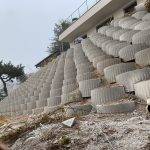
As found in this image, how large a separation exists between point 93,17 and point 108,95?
23.9m

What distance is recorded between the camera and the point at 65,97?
13.1 m

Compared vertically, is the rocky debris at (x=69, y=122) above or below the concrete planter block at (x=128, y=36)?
below

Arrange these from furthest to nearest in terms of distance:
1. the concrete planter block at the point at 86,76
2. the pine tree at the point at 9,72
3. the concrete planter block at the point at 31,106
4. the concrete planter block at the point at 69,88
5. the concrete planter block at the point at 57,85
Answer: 1. the pine tree at the point at 9,72
2. the concrete planter block at the point at 31,106
3. the concrete planter block at the point at 57,85
4. the concrete planter block at the point at 69,88
5. the concrete planter block at the point at 86,76

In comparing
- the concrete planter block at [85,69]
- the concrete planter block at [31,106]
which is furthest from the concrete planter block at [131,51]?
the concrete planter block at [31,106]

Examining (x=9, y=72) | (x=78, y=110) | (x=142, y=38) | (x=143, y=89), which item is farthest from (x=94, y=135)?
(x=9, y=72)

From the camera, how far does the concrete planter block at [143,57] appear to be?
1113cm

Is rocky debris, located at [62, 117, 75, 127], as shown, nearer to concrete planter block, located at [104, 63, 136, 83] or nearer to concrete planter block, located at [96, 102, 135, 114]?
concrete planter block, located at [96, 102, 135, 114]

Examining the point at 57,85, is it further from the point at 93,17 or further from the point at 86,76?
the point at 93,17

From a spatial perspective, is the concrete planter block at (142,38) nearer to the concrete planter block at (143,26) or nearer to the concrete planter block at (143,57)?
the concrete planter block at (143,57)

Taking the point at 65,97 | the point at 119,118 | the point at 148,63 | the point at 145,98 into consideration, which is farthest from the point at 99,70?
the point at 119,118

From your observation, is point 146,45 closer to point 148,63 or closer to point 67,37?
point 148,63

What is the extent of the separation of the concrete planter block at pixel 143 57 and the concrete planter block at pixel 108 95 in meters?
1.55

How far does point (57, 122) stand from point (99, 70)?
586 centimetres

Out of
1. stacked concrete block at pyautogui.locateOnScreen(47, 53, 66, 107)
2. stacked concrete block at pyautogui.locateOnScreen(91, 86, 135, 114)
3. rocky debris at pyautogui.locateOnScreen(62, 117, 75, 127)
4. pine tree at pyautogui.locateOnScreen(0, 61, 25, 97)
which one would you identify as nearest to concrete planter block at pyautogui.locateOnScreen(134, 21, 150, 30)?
stacked concrete block at pyautogui.locateOnScreen(47, 53, 66, 107)
